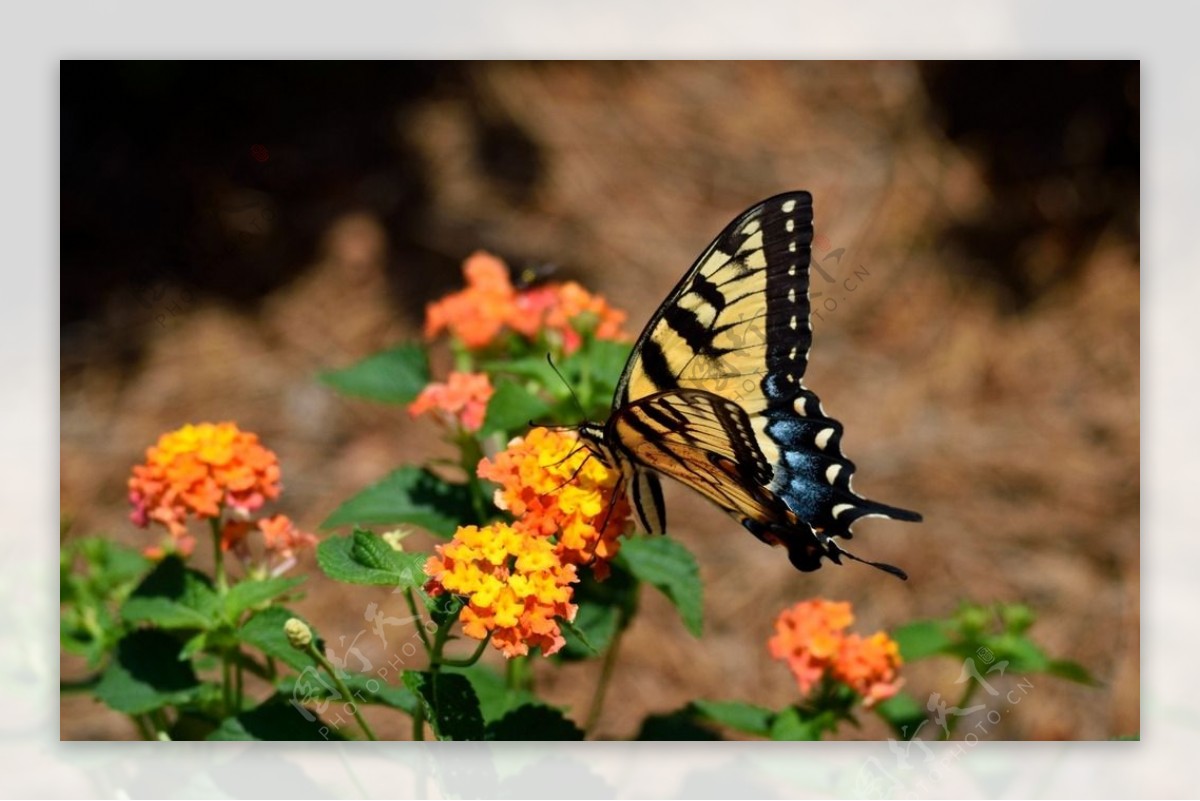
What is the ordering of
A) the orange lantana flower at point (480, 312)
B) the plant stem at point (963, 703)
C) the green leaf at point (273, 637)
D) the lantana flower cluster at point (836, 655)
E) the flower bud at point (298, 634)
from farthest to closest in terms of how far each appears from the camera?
A: 1. the plant stem at point (963, 703)
2. the orange lantana flower at point (480, 312)
3. the lantana flower cluster at point (836, 655)
4. the green leaf at point (273, 637)
5. the flower bud at point (298, 634)

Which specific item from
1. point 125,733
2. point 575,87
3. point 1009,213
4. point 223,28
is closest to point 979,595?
point 1009,213

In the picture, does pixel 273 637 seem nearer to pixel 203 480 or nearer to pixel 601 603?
pixel 203 480

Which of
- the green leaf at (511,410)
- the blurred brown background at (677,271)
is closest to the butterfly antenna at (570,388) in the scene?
the green leaf at (511,410)

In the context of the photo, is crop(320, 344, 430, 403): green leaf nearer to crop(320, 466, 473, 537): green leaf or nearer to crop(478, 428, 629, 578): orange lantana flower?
crop(320, 466, 473, 537): green leaf

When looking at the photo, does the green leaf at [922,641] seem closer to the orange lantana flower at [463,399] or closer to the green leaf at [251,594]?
the orange lantana flower at [463,399]

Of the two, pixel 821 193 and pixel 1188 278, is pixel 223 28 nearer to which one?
pixel 1188 278

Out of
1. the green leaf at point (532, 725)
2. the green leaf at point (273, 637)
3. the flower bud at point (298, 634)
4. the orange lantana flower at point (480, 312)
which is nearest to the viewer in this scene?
A: the flower bud at point (298, 634)
